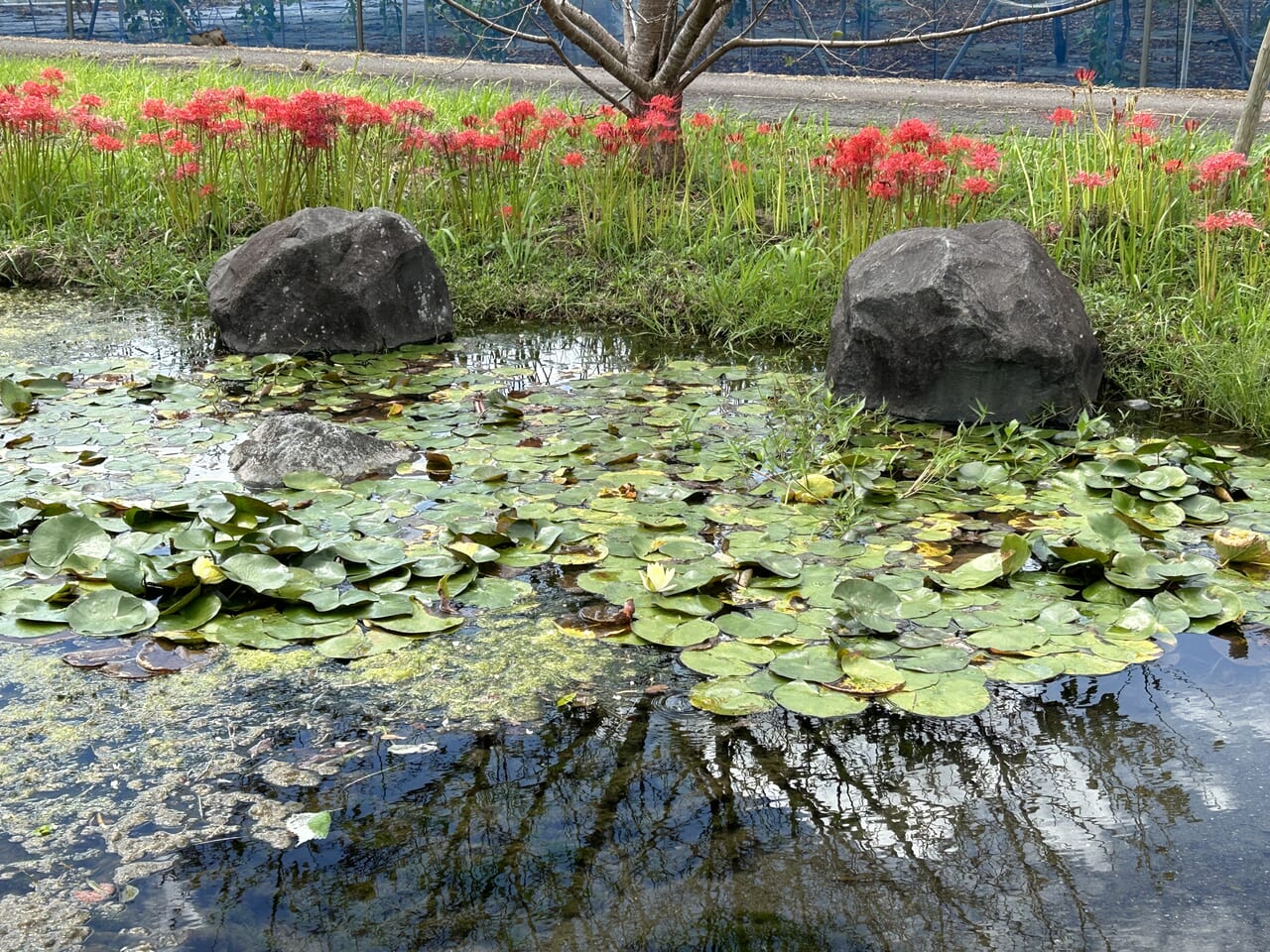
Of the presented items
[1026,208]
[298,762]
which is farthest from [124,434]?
[1026,208]

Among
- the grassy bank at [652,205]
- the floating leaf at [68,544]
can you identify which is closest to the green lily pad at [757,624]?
the floating leaf at [68,544]

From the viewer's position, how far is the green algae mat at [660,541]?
2430 millimetres

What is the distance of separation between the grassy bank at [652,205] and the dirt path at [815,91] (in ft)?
5.69

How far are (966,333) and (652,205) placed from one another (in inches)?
95.1

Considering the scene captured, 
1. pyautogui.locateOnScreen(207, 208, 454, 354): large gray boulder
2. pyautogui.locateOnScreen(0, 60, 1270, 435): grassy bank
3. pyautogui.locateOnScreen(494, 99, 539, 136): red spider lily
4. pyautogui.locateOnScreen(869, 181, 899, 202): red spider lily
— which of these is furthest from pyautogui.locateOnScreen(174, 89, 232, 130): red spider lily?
pyautogui.locateOnScreen(869, 181, 899, 202): red spider lily

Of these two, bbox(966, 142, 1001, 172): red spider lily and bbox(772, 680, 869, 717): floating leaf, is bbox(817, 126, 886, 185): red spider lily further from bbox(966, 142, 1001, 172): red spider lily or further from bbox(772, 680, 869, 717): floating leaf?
bbox(772, 680, 869, 717): floating leaf

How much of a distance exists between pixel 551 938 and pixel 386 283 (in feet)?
11.4

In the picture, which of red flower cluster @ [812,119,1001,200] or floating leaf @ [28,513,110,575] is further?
red flower cluster @ [812,119,1001,200]

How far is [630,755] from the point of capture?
209 cm

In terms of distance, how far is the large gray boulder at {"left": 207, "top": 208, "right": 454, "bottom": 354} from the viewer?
460 cm

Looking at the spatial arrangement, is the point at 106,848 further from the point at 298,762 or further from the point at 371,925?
the point at 371,925

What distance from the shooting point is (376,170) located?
5.90 m

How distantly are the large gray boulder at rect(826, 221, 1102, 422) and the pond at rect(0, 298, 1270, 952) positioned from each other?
590 mm

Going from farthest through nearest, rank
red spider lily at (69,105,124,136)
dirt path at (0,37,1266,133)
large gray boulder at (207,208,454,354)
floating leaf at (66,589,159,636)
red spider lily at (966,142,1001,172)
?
dirt path at (0,37,1266,133)
red spider lily at (69,105,124,136)
large gray boulder at (207,208,454,354)
red spider lily at (966,142,1001,172)
floating leaf at (66,589,159,636)
